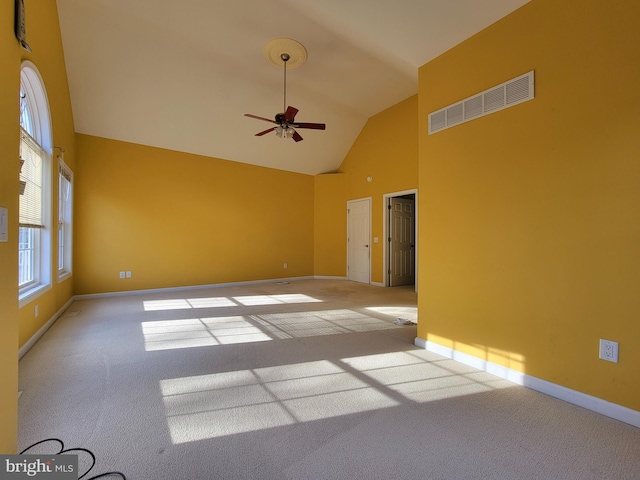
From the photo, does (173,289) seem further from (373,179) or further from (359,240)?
(373,179)

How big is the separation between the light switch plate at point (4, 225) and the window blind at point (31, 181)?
255 cm

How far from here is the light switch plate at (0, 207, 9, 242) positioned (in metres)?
1.20

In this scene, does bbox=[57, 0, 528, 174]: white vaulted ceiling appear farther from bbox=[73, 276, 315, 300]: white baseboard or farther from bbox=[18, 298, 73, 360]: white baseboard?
bbox=[18, 298, 73, 360]: white baseboard

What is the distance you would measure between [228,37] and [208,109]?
153 cm

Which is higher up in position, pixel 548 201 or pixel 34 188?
pixel 34 188

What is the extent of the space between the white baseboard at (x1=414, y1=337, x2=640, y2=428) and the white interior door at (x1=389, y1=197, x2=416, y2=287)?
4.20 meters

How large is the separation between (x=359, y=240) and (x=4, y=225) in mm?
6787

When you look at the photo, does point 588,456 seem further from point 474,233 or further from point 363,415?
point 474,233

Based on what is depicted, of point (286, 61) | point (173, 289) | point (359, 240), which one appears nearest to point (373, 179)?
point (359, 240)

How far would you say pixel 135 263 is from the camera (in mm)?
5777

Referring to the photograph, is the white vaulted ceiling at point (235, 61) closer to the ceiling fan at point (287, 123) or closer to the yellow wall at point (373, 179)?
the yellow wall at point (373, 179)

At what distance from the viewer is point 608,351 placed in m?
1.88

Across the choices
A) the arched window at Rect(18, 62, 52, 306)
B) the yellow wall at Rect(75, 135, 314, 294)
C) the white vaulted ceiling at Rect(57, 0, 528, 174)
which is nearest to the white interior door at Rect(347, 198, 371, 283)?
the yellow wall at Rect(75, 135, 314, 294)

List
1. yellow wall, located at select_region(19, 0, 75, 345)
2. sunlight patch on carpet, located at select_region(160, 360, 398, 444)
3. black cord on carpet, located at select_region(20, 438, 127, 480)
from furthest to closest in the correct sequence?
1. yellow wall, located at select_region(19, 0, 75, 345)
2. sunlight patch on carpet, located at select_region(160, 360, 398, 444)
3. black cord on carpet, located at select_region(20, 438, 127, 480)
